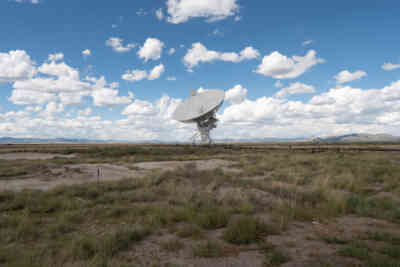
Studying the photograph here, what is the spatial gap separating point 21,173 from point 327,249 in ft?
71.3

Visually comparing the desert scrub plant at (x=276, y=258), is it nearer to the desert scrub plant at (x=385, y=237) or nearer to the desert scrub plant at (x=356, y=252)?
the desert scrub plant at (x=356, y=252)

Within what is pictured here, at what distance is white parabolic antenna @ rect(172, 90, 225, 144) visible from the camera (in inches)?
1848

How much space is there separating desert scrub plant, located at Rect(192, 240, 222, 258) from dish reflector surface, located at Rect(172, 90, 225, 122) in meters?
40.2

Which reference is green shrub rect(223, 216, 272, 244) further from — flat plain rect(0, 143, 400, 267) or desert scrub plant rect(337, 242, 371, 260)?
desert scrub plant rect(337, 242, 371, 260)

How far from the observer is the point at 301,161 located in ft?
80.8

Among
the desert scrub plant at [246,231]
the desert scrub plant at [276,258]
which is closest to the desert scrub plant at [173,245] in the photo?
the desert scrub plant at [246,231]

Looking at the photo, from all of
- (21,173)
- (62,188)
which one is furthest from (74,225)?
(21,173)

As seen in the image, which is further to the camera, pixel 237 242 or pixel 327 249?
pixel 237 242

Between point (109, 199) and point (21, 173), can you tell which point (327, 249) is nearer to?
point (109, 199)

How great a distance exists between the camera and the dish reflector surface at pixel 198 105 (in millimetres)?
46697

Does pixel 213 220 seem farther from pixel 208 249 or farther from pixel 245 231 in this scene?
pixel 208 249

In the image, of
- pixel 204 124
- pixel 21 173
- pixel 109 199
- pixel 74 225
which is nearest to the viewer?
pixel 74 225

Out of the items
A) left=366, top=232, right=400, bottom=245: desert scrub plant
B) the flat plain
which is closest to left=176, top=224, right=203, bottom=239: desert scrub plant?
the flat plain

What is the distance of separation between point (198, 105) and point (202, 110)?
101 inches
